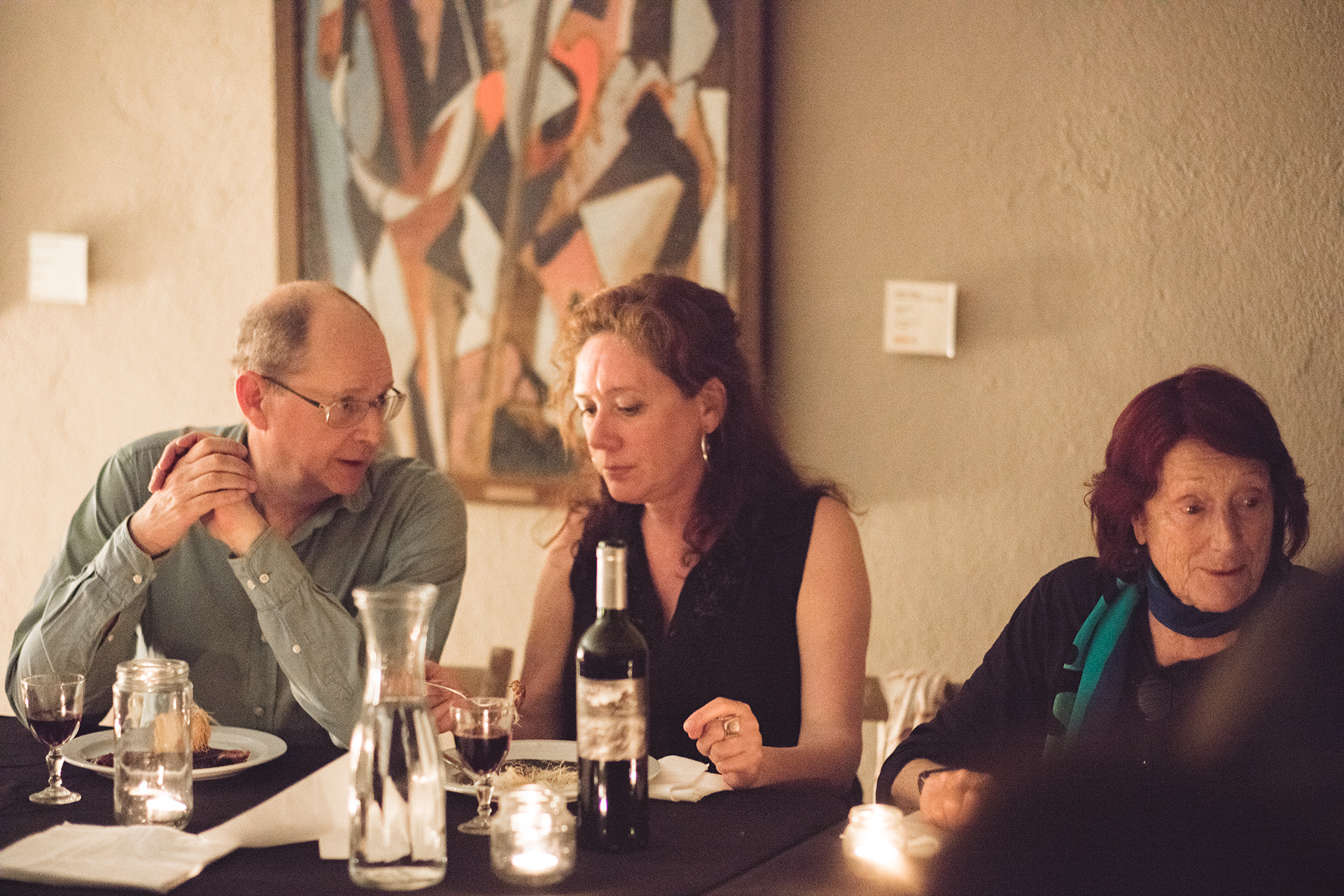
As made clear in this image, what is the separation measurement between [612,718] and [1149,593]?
1.01m

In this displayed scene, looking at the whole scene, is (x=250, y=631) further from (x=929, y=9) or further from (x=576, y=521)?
(x=929, y=9)

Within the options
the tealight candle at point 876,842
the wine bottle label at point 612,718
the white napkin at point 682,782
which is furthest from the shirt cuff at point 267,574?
the tealight candle at point 876,842

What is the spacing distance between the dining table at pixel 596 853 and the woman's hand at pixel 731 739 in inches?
1.2

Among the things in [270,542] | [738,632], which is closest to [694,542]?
[738,632]

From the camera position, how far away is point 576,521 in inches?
92.6

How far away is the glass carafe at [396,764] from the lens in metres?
1.28

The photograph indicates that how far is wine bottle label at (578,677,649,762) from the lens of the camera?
4.32ft

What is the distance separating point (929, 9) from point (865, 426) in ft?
2.78

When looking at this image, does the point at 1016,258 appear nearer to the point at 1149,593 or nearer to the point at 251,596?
the point at 1149,593

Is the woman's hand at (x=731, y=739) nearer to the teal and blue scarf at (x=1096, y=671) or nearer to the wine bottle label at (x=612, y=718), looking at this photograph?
the wine bottle label at (x=612, y=718)

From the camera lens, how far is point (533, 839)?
1278 millimetres

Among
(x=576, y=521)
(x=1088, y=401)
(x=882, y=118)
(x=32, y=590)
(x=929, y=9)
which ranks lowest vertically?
(x=32, y=590)

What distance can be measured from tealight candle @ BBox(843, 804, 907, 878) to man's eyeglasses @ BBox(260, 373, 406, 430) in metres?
1.07

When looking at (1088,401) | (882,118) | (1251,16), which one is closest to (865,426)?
(1088,401)
